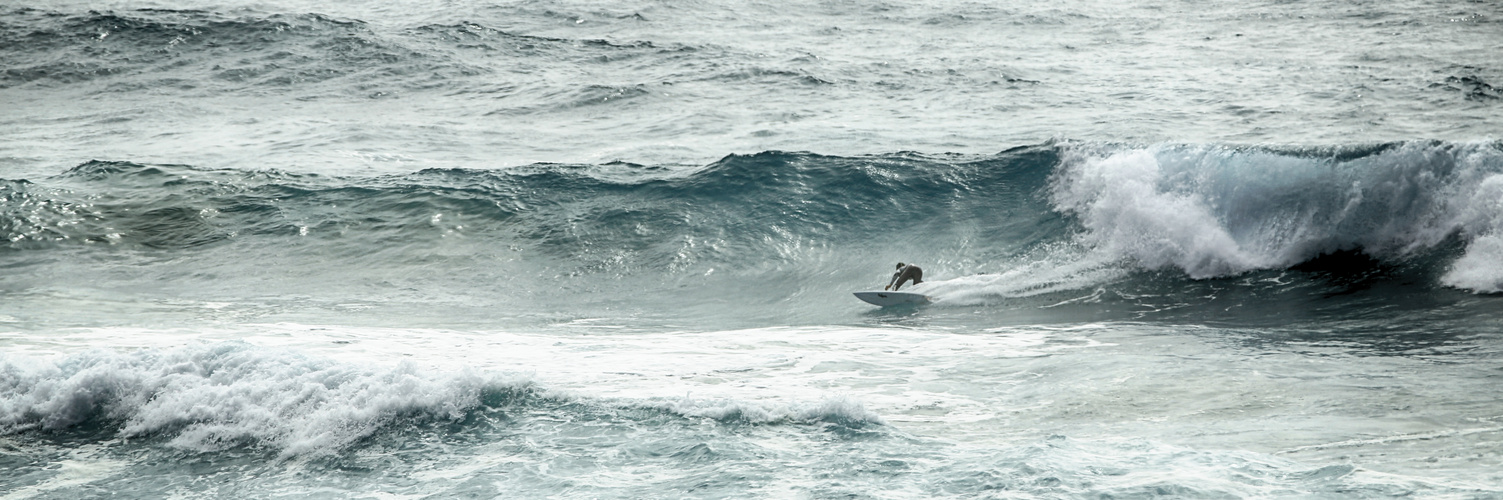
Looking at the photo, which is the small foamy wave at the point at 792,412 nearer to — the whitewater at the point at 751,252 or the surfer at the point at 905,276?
the whitewater at the point at 751,252

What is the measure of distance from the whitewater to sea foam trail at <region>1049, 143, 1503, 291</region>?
4 cm

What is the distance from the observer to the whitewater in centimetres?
570

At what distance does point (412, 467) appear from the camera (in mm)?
5633

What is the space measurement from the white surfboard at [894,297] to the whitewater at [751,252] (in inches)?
3.9

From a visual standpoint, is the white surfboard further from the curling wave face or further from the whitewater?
the curling wave face

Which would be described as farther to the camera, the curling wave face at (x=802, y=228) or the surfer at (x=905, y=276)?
the curling wave face at (x=802, y=228)

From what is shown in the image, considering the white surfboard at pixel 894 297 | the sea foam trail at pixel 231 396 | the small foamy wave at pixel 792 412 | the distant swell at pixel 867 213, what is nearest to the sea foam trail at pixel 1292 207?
the distant swell at pixel 867 213

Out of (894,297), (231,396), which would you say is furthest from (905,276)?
(231,396)

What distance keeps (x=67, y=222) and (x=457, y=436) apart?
29.4 ft

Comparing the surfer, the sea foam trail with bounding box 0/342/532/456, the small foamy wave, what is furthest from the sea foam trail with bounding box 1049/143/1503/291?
the sea foam trail with bounding box 0/342/532/456

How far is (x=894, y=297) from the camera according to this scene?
9.90 metres

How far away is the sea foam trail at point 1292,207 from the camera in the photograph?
397 inches

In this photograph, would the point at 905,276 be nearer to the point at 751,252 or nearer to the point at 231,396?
the point at 751,252

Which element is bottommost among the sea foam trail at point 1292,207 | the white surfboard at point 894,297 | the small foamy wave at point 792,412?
the white surfboard at point 894,297
